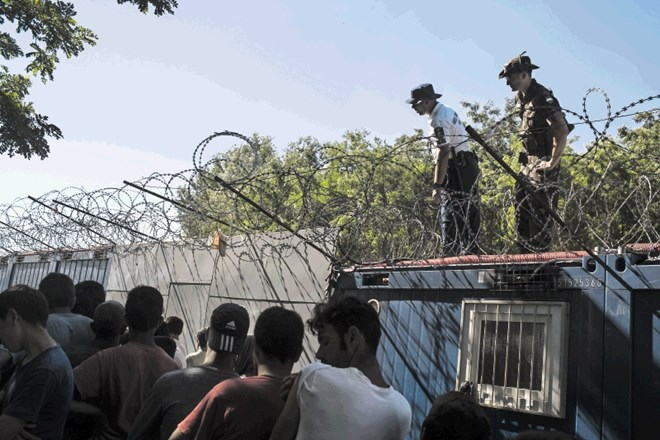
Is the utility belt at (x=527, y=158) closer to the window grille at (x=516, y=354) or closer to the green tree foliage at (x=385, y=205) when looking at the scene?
the green tree foliage at (x=385, y=205)

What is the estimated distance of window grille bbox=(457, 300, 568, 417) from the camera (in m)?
4.68

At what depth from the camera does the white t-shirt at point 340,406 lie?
2.21m

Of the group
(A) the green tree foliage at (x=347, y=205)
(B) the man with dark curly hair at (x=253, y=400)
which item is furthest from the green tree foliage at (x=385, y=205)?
(B) the man with dark curly hair at (x=253, y=400)

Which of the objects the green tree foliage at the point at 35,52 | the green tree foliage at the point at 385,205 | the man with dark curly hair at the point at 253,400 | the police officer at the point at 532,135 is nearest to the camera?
the man with dark curly hair at the point at 253,400

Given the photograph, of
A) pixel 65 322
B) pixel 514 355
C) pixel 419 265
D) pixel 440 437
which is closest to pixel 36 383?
pixel 65 322

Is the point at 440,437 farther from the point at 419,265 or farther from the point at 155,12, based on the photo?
the point at 155,12

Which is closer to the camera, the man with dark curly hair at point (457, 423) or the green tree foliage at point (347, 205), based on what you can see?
the man with dark curly hair at point (457, 423)

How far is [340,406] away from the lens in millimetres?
2225

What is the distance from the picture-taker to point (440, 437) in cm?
203

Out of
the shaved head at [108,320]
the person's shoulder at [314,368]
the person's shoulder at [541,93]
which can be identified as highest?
the person's shoulder at [541,93]

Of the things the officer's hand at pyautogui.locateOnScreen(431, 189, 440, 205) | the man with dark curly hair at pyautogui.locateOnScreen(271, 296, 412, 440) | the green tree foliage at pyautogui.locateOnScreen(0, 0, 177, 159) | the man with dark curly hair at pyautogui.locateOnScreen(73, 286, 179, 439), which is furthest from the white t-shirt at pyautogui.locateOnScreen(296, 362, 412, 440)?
the green tree foliage at pyautogui.locateOnScreen(0, 0, 177, 159)

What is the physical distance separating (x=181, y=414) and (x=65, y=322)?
159 cm

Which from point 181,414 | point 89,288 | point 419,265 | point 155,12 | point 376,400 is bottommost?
point 181,414

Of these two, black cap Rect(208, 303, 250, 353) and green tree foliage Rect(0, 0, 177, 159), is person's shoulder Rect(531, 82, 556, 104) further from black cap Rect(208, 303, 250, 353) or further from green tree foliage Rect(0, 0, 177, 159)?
green tree foliage Rect(0, 0, 177, 159)
